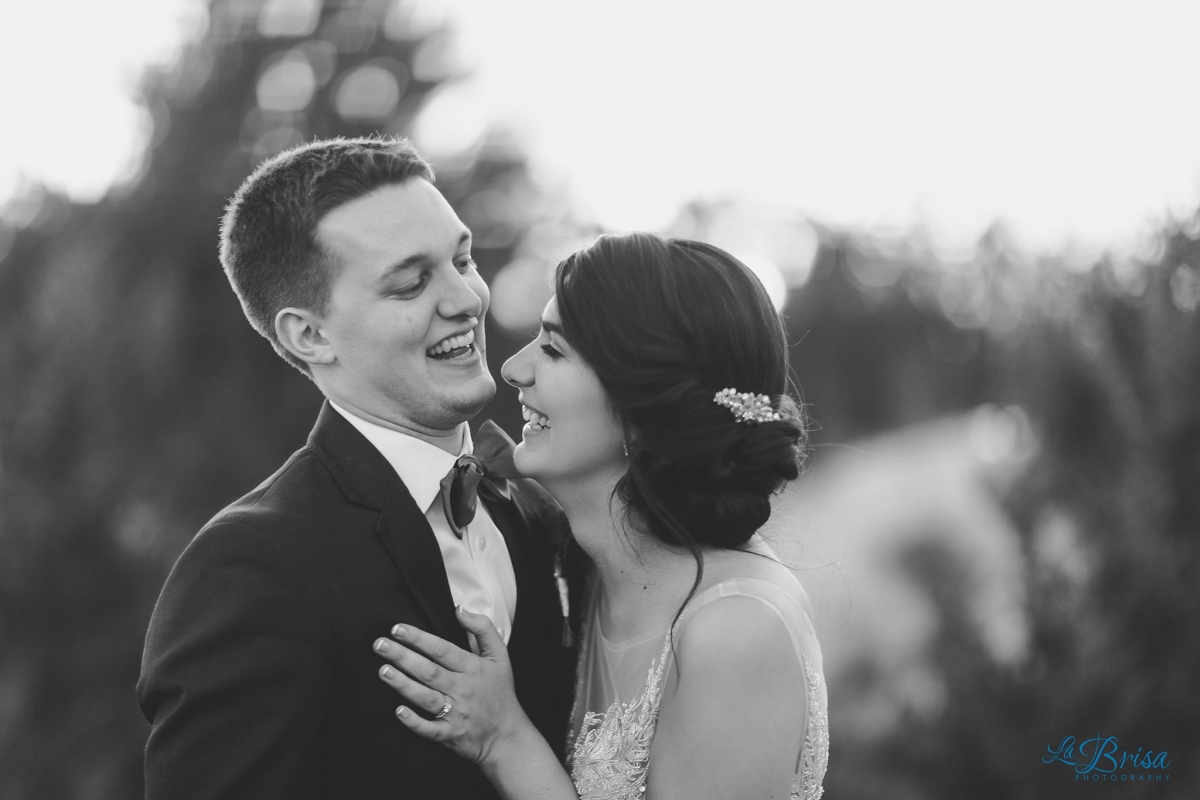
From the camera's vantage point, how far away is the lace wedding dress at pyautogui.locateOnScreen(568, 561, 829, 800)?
328 cm

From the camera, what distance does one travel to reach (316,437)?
332 centimetres

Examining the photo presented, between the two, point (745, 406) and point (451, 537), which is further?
point (745, 406)

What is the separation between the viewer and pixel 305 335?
139 inches

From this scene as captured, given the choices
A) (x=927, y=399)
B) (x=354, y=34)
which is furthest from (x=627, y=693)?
(x=354, y=34)

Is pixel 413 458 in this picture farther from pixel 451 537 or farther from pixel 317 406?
pixel 317 406

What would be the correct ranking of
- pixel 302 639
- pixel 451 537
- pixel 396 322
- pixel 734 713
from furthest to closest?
pixel 396 322 < pixel 451 537 < pixel 734 713 < pixel 302 639

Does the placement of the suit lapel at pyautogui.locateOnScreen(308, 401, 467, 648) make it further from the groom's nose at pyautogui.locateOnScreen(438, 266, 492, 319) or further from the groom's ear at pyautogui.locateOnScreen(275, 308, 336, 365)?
the groom's nose at pyautogui.locateOnScreen(438, 266, 492, 319)

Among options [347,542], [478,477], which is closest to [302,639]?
[347,542]

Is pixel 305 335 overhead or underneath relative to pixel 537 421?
overhead

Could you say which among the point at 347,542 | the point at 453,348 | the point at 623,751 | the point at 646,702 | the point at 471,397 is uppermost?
the point at 453,348

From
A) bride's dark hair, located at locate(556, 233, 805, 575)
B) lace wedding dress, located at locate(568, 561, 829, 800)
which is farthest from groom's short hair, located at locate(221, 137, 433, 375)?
lace wedding dress, located at locate(568, 561, 829, 800)

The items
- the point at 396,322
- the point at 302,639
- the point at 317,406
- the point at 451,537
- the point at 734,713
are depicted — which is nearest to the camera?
the point at 302,639

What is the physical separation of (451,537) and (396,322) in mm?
714

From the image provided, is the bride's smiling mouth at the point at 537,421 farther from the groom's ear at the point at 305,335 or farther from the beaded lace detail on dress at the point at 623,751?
the beaded lace detail on dress at the point at 623,751
